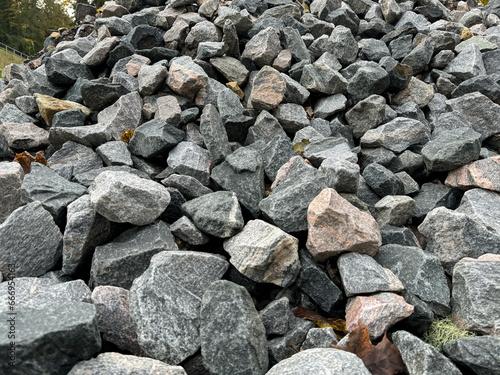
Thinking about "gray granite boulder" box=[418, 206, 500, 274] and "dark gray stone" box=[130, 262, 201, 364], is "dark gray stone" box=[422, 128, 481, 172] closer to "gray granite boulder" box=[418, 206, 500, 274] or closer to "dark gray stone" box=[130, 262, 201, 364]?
"gray granite boulder" box=[418, 206, 500, 274]

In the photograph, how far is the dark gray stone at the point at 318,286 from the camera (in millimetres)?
3041

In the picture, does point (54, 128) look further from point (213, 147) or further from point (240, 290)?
point (240, 290)

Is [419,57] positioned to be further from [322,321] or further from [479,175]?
[322,321]

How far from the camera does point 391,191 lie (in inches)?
161

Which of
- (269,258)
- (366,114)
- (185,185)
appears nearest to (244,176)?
(185,185)

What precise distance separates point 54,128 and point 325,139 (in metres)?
3.61

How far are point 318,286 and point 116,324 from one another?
5.41 ft

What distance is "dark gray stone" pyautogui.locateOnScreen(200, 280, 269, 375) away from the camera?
8.01ft

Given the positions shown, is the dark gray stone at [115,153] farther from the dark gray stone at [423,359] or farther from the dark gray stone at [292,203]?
the dark gray stone at [423,359]

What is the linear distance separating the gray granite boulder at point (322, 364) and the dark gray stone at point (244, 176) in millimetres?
1753

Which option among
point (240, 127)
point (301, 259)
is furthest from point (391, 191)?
point (240, 127)

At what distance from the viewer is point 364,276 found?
295 cm

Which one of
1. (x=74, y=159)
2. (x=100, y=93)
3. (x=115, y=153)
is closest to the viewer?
(x=115, y=153)

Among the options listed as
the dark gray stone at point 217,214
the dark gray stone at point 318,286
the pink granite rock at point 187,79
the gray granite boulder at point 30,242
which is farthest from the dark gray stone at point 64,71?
the dark gray stone at point 318,286
